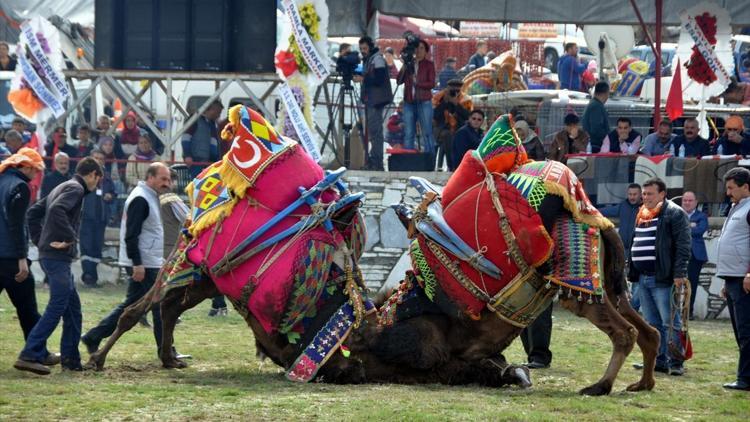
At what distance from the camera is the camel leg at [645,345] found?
10.4m

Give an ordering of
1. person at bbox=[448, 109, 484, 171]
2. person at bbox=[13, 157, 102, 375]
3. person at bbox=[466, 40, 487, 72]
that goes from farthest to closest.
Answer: person at bbox=[466, 40, 487, 72]
person at bbox=[448, 109, 484, 171]
person at bbox=[13, 157, 102, 375]

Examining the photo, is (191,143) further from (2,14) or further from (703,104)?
(2,14)

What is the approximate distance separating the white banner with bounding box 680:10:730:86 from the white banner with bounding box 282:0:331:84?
4964 mm

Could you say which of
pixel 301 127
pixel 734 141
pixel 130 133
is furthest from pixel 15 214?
pixel 130 133

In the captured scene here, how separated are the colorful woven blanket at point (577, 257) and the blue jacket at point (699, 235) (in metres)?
5.88

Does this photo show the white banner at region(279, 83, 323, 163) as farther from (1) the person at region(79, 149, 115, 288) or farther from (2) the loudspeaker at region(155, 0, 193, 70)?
(1) the person at region(79, 149, 115, 288)

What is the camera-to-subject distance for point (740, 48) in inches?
1089

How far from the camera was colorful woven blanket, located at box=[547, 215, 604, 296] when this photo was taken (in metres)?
9.88

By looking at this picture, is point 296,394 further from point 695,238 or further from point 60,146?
point 60,146

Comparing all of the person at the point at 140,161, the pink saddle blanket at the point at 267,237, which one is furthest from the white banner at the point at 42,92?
the pink saddle blanket at the point at 267,237

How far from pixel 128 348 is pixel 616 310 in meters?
4.73

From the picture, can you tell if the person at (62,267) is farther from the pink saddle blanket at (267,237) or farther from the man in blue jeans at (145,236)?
the pink saddle blanket at (267,237)

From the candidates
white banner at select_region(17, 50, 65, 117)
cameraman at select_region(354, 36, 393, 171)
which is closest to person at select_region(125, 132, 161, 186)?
white banner at select_region(17, 50, 65, 117)

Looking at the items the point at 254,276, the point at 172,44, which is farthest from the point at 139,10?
the point at 254,276
